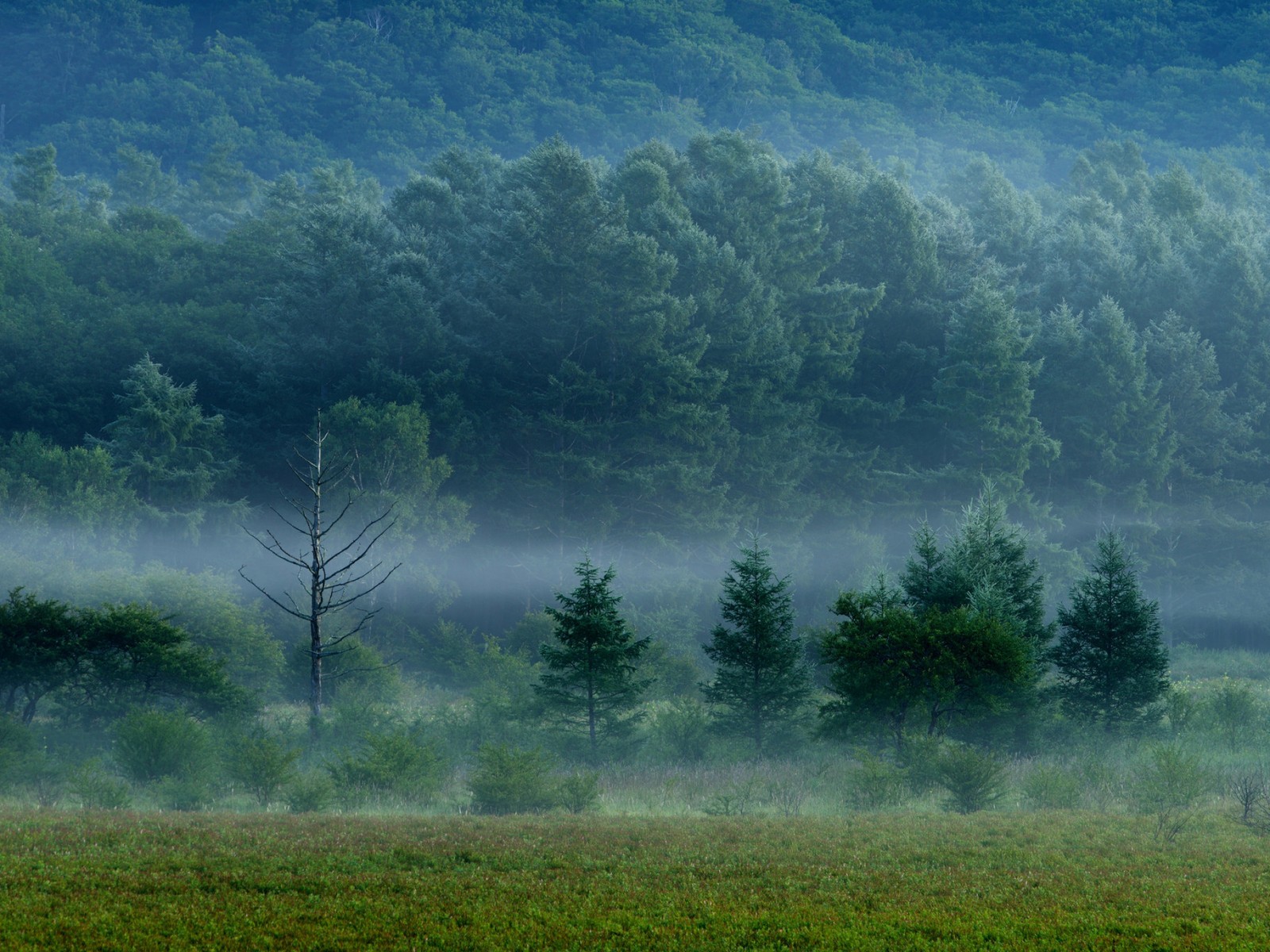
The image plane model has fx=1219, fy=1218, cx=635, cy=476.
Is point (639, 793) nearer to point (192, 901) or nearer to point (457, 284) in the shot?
point (192, 901)

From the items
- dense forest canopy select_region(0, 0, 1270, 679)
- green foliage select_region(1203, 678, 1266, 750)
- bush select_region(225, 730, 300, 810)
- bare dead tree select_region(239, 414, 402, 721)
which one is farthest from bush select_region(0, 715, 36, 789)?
green foliage select_region(1203, 678, 1266, 750)

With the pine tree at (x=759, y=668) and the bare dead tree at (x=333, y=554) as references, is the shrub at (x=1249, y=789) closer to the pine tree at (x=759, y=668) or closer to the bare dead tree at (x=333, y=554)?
the pine tree at (x=759, y=668)

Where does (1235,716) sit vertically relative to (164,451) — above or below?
below

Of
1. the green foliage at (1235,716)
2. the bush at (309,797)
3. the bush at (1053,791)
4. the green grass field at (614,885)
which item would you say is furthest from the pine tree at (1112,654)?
the bush at (309,797)

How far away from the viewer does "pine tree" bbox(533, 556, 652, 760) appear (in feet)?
94.5

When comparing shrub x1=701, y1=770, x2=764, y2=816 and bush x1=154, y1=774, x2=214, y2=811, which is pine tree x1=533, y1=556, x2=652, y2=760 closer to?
shrub x1=701, y1=770, x2=764, y2=816

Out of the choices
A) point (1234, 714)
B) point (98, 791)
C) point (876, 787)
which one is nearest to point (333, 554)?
point (98, 791)

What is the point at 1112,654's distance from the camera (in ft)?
102

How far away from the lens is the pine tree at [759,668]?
2952 centimetres

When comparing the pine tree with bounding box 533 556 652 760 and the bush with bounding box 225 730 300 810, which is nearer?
the bush with bounding box 225 730 300 810

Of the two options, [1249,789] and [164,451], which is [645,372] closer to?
[164,451]

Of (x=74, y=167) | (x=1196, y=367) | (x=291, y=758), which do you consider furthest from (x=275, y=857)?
(x=74, y=167)

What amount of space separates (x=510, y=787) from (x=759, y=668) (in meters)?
8.20

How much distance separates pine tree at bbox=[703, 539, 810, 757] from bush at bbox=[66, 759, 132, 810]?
1333 centimetres
